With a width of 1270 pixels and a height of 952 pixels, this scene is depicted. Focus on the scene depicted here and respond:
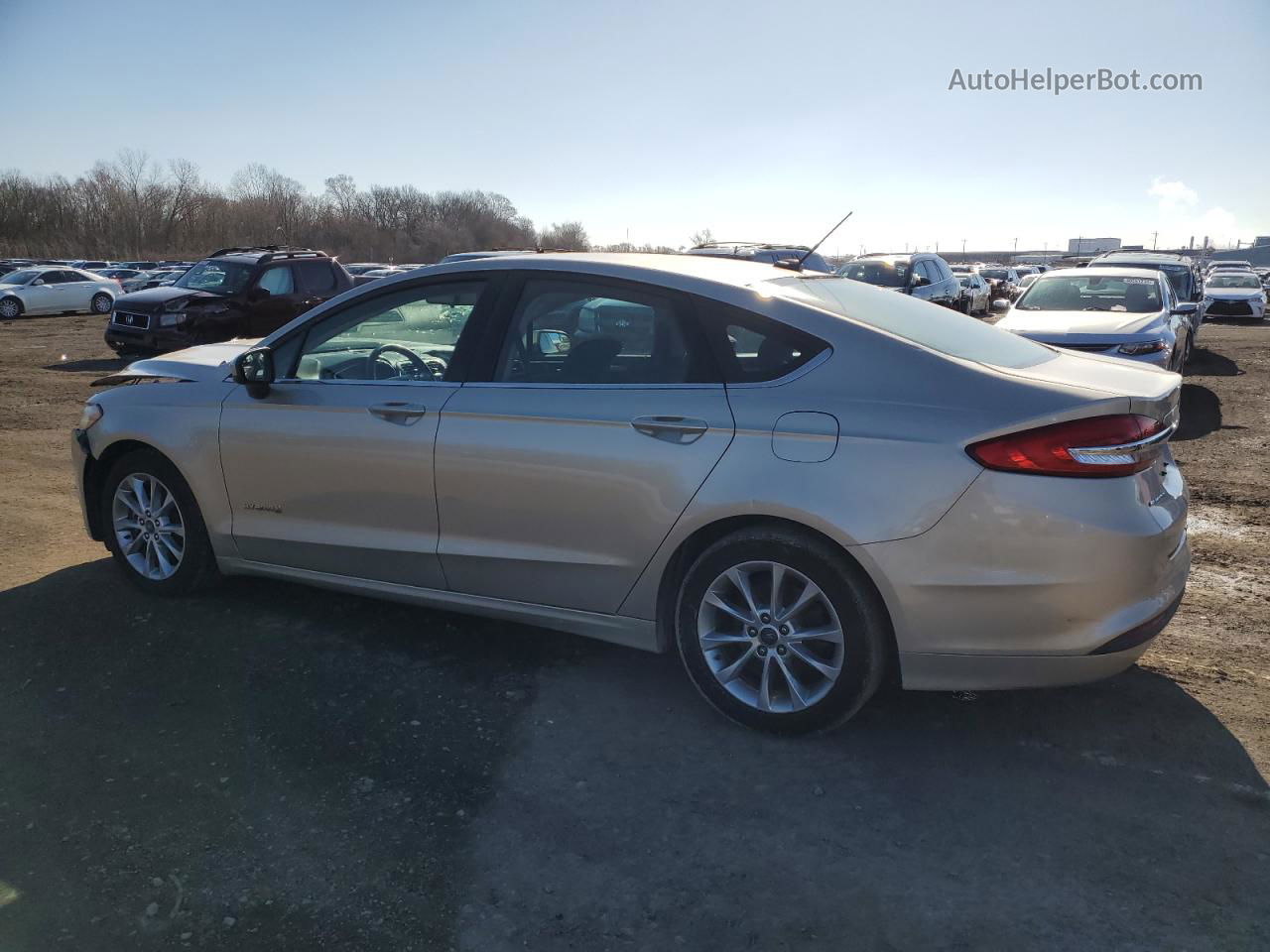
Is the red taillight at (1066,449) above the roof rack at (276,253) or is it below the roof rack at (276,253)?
below

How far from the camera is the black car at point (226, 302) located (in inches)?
621

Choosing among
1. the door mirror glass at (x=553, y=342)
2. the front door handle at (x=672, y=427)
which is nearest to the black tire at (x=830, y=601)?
the front door handle at (x=672, y=427)

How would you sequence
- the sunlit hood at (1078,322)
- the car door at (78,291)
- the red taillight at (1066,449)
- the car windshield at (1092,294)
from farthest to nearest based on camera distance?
the car door at (78,291) → the car windshield at (1092,294) → the sunlit hood at (1078,322) → the red taillight at (1066,449)

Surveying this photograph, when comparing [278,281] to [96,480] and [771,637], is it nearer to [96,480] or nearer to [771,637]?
[96,480]

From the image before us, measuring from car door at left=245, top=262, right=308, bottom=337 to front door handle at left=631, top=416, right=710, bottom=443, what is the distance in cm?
1354

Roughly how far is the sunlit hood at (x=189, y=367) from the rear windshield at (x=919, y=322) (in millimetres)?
2766

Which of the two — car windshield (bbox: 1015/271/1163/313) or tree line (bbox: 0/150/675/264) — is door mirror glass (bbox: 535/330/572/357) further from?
tree line (bbox: 0/150/675/264)

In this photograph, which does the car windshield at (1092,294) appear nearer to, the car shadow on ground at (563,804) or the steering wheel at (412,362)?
the car shadow on ground at (563,804)

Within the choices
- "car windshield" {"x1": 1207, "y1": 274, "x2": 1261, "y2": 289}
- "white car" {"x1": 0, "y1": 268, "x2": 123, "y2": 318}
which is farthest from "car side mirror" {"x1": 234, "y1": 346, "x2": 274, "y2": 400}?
"car windshield" {"x1": 1207, "y1": 274, "x2": 1261, "y2": 289}

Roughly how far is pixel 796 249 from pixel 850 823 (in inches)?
575

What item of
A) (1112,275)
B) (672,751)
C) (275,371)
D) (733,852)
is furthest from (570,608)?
(1112,275)

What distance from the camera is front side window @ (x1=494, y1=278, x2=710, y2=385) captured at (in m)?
3.74

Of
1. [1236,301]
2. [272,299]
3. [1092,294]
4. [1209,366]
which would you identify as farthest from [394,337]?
[1236,301]

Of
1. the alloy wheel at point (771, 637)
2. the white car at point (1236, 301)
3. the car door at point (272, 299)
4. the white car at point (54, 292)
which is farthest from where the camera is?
the white car at point (54, 292)
